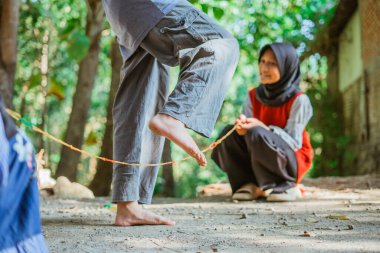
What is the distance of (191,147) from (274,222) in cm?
73

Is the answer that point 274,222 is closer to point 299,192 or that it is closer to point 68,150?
point 299,192

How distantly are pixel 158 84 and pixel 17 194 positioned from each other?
1409 millimetres

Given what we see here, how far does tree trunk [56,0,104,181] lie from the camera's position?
6.28m

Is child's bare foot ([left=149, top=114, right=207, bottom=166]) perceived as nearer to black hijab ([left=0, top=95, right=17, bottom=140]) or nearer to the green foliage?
black hijab ([left=0, top=95, right=17, bottom=140])

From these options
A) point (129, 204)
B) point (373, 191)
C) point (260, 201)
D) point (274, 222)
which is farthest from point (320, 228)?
point (373, 191)

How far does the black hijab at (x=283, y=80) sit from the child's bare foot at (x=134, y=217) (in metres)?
1.74

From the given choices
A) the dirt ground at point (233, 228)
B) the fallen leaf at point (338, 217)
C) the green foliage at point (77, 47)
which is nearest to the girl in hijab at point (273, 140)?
the dirt ground at point (233, 228)

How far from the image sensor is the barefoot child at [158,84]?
2119 mm

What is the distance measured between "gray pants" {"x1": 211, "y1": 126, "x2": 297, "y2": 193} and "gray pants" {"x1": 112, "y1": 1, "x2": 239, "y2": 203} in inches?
43.8

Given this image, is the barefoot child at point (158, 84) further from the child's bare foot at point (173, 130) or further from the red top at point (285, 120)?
the red top at point (285, 120)

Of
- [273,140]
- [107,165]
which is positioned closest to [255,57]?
[107,165]

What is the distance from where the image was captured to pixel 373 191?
13.5 ft

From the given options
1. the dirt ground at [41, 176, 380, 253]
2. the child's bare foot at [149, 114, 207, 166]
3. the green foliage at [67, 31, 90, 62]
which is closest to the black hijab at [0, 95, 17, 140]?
the dirt ground at [41, 176, 380, 253]

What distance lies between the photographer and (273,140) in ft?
12.1
